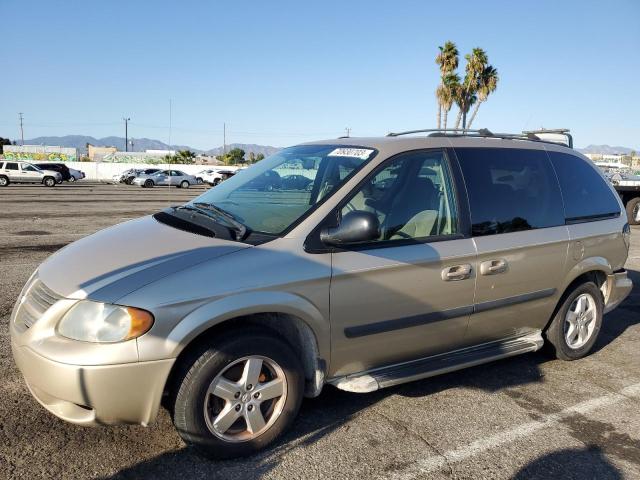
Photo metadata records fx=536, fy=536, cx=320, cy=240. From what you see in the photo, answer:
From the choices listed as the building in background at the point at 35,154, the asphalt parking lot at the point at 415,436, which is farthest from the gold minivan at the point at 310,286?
the building in background at the point at 35,154

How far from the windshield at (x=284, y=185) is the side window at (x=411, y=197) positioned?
0.17 m

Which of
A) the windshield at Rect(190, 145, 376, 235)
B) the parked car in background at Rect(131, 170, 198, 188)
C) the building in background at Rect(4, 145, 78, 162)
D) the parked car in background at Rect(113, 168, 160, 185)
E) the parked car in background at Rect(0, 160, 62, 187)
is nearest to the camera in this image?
the windshield at Rect(190, 145, 376, 235)

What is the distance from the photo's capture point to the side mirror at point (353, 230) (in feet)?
→ 9.78

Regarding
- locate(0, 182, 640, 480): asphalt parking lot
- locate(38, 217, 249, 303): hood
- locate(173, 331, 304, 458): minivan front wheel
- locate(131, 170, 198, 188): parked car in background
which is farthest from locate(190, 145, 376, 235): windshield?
locate(131, 170, 198, 188): parked car in background

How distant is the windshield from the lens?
3242mm

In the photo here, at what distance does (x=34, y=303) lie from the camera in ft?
9.30

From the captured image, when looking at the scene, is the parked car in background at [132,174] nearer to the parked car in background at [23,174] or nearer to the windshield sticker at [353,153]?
the parked car in background at [23,174]

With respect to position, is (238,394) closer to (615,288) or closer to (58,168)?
(615,288)

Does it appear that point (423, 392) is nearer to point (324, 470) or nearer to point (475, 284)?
point (475, 284)

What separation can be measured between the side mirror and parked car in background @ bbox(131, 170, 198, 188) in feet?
125

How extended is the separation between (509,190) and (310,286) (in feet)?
6.08

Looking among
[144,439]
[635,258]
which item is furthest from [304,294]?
[635,258]

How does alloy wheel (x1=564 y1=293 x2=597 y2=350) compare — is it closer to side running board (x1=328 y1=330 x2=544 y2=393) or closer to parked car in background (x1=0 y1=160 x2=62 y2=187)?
side running board (x1=328 y1=330 x2=544 y2=393)

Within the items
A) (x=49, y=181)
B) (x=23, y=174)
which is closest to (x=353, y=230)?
(x=49, y=181)
